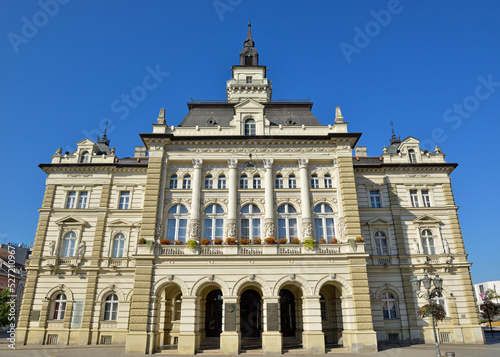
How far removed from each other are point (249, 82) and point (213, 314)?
29430 mm

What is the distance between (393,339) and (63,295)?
3066 cm

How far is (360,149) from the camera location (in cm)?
4141

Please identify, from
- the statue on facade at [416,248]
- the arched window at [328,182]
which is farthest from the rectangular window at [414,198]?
the arched window at [328,182]

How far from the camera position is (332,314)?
2952 cm

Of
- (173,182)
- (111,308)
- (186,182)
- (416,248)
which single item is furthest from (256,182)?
(111,308)

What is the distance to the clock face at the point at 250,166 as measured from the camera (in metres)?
30.6

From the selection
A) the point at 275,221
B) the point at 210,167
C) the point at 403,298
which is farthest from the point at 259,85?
the point at 403,298

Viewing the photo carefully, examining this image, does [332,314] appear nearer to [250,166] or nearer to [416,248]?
[416,248]

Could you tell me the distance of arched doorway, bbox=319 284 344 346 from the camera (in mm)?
28625

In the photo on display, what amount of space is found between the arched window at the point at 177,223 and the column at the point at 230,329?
681 cm

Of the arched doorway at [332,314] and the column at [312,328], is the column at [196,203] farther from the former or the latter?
the arched doorway at [332,314]

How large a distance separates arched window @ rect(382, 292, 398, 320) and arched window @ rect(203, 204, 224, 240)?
648 inches

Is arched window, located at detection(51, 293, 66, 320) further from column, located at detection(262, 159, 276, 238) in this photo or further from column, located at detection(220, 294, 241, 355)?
column, located at detection(262, 159, 276, 238)

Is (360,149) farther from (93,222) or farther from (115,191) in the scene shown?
(93,222)
